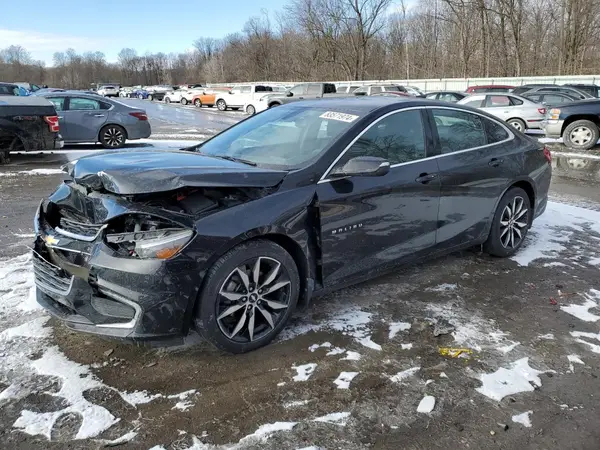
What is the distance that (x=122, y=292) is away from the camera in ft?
9.07

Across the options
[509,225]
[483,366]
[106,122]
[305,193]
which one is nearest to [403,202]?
[305,193]

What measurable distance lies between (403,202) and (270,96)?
2740 cm

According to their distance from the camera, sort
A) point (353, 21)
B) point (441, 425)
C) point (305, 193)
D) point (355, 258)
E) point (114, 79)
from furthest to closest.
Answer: point (114, 79) → point (353, 21) → point (355, 258) → point (305, 193) → point (441, 425)

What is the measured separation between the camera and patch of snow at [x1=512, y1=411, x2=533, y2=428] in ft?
8.52

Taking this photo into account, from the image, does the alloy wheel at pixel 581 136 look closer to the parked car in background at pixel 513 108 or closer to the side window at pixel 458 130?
the parked car in background at pixel 513 108

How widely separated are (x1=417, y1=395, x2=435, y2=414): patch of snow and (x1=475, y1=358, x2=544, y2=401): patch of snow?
32 centimetres

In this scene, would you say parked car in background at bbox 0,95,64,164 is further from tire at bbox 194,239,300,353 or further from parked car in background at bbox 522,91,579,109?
parked car in background at bbox 522,91,579,109

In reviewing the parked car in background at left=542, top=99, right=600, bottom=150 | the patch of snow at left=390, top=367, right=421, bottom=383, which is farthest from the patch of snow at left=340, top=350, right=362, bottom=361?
the parked car in background at left=542, top=99, right=600, bottom=150

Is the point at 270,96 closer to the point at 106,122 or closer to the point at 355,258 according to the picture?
the point at 106,122

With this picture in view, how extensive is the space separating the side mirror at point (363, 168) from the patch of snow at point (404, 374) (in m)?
1.36

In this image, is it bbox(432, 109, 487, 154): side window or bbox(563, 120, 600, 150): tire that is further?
bbox(563, 120, 600, 150): tire

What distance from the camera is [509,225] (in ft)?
16.5

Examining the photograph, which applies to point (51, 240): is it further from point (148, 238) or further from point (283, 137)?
point (283, 137)

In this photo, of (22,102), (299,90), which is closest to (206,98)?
(299,90)
